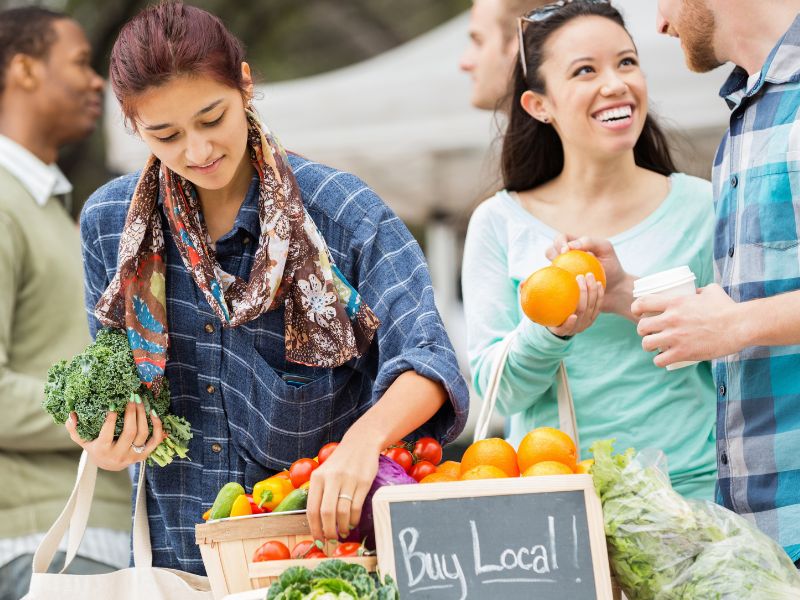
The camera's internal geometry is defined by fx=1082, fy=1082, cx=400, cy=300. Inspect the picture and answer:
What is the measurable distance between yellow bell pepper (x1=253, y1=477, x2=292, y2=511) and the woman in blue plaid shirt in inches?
9.2

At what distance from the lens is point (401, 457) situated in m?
2.24

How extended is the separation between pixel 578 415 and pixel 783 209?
0.80 metres

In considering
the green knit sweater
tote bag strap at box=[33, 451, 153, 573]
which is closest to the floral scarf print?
tote bag strap at box=[33, 451, 153, 573]

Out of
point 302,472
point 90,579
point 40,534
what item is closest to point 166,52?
point 302,472

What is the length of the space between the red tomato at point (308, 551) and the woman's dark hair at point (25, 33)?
8.66 feet

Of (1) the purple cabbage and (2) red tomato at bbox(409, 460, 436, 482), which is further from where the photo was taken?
(2) red tomato at bbox(409, 460, 436, 482)

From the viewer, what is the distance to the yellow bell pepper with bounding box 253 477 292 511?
212 cm

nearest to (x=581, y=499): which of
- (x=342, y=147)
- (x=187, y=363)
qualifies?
(x=187, y=363)

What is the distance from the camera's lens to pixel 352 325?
7.86 feet

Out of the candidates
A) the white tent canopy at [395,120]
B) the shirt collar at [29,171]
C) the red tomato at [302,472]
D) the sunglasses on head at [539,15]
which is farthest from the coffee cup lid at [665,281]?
the white tent canopy at [395,120]

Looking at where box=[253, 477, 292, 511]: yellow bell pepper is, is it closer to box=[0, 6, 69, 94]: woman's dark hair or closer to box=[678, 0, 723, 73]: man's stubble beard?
box=[678, 0, 723, 73]: man's stubble beard

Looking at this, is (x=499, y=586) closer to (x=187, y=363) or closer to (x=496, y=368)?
(x=496, y=368)

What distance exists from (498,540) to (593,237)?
1.11 meters

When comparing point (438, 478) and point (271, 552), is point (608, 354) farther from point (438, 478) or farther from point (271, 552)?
point (271, 552)
